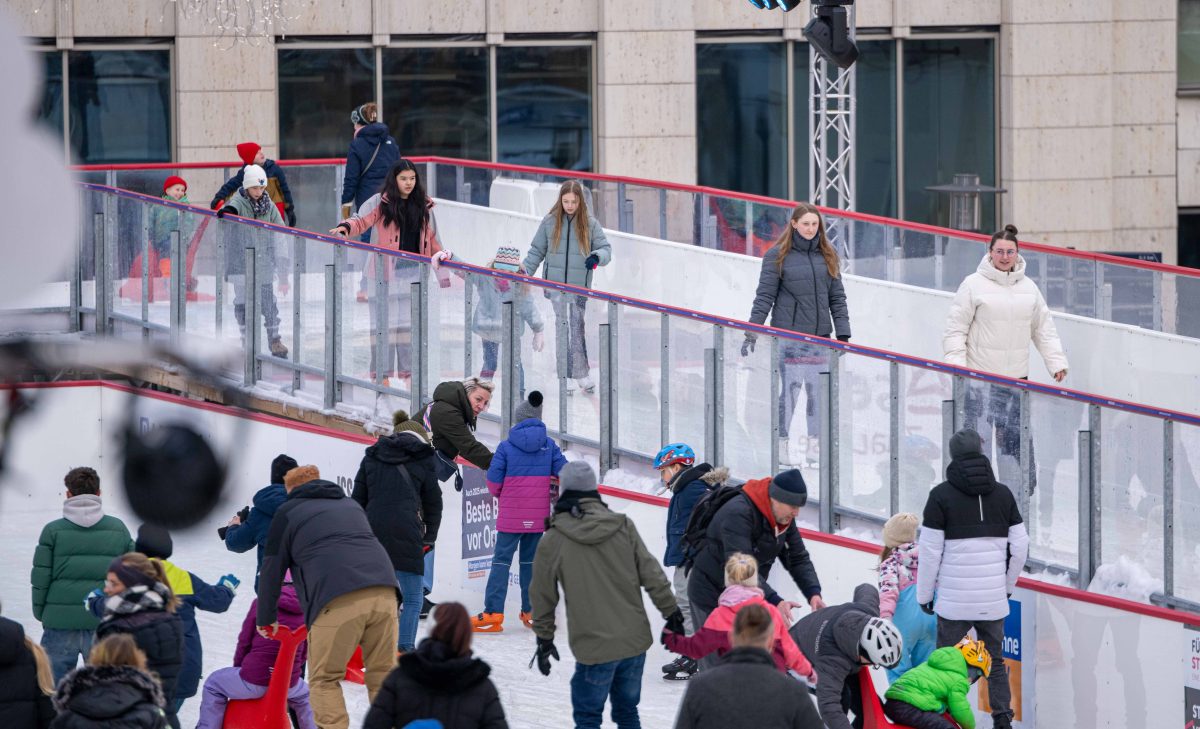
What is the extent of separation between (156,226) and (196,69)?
35.5ft

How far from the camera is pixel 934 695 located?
8.17 metres

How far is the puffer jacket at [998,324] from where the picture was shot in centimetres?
1210

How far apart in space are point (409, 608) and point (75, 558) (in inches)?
76.5

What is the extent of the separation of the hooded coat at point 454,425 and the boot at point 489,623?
91cm

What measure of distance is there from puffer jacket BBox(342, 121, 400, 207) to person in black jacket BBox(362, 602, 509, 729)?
11592 millimetres

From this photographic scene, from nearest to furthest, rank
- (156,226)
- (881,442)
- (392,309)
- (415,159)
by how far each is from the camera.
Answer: (881,442) < (392,309) < (156,226) < (415,159)

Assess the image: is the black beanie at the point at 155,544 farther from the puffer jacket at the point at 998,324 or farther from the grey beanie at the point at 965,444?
the puffer jacket at the point at 998,324

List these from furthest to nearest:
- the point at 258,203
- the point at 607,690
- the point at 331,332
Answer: the point at 258,203, the point at 331,332, the point at 607,690

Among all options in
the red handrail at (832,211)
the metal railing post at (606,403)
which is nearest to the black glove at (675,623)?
the metal railing post at (606,403)

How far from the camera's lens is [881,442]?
432 inches

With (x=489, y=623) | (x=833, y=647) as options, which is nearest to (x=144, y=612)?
(x=833, y=647)

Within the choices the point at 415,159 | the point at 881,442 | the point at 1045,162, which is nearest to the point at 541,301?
the point at 881,442

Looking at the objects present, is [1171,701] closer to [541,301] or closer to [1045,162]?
[541,301]

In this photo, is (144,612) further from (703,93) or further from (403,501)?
(703,93)
